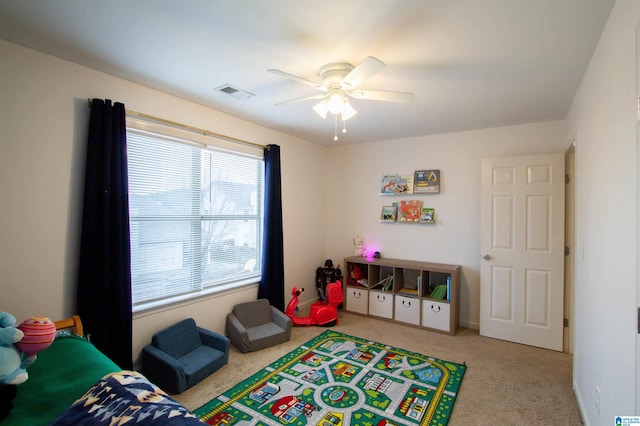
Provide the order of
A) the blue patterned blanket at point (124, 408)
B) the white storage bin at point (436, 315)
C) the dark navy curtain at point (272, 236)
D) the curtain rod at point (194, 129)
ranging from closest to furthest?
the blue patterned blanket at point (124, 408) → the curtain rod at point (194, 129) → the white storage bin at point (436, 315) → the dark navy curtain at point (272, 236)

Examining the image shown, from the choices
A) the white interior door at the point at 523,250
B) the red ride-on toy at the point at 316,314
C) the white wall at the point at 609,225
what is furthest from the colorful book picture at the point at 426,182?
the red ride-on toy at the point at 316,314

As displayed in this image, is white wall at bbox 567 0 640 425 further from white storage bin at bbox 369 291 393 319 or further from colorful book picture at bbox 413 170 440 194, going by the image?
white storage bin at bbox 369 291 393 319

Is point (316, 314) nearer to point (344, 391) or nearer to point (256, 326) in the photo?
point (256, 326)

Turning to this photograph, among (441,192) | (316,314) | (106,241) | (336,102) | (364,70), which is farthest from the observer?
(441,192)

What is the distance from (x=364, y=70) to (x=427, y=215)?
2769 mm

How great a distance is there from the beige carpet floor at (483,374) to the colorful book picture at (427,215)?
143 centimetres

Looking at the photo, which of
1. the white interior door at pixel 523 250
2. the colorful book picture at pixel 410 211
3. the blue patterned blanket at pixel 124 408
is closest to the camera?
the blue patterned blanket at pixel 124 408

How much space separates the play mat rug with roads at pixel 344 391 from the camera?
6.92ft

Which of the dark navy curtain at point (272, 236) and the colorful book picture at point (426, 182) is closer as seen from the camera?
the dark navy curtain at point (272, 236)

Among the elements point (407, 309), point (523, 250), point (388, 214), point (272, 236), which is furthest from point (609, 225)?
point (272, 236)

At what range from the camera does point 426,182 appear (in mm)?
4125

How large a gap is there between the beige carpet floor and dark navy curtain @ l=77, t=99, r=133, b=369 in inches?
28.8

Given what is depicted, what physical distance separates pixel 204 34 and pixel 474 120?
297 cm

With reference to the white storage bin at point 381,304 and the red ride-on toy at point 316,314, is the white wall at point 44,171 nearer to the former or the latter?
the red ride-on toy at point 316,314
